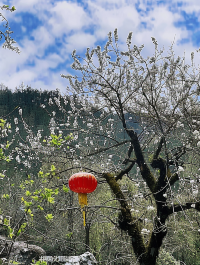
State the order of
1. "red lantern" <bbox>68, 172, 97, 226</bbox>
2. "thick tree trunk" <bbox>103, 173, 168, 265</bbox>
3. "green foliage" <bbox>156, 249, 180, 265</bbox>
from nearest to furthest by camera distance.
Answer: "red lantern" <bbox>68, 172, 97, 226</bbox> < "thick tree trunk" <bbox>103, 173, 168, 265</bbox> < "green foliage" <bbox>156, 249, 180, 265</bbox>

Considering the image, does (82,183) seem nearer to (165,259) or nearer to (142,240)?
(142,240)

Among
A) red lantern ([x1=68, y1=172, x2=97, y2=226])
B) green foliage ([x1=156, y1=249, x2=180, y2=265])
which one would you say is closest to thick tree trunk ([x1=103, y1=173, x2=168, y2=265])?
red lantern ([x1=68, y1=172, x2=97, y2=226])

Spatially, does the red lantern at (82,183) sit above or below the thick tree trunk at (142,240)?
above

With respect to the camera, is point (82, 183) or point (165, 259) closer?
point (82, 183)

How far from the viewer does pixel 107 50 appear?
14.1ft

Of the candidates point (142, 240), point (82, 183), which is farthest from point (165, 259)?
point (82, 183)

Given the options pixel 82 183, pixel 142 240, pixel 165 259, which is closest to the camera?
pixel 82 183

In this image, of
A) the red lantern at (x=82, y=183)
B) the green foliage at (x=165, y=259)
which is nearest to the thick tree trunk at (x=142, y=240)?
the red lantern at (x=82, y=183)

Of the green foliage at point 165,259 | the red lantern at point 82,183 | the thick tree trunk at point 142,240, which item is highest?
the red lantern at point 82,183

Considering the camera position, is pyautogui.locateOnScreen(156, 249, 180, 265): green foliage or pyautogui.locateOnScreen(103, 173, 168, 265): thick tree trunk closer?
pyautogui.locateOnScreen(103, 173, 168, 265): thick tree trunk

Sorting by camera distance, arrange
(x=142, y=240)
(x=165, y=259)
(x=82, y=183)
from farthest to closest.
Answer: (x=165, y=259) < (x=142, y=240) < (x=82, y=183)

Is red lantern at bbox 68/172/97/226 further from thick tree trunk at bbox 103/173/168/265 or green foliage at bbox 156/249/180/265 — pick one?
green foliage at bbox 156/249/180/265

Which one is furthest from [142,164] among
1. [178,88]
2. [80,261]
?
[80,261]

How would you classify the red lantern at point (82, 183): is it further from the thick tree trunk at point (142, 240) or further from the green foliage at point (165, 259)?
the green foliage at point (165, 259)
